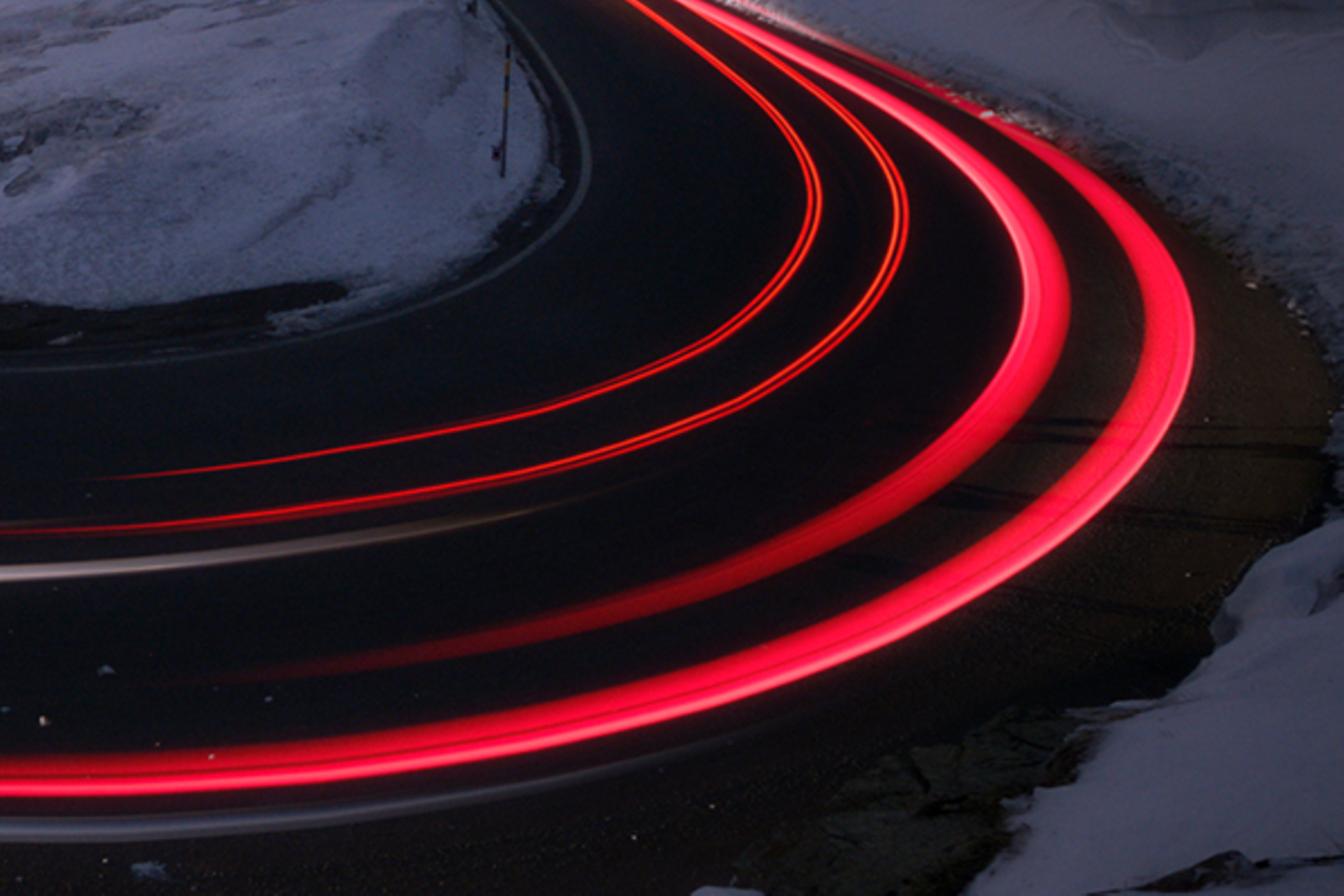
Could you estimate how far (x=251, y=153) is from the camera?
14.5 m

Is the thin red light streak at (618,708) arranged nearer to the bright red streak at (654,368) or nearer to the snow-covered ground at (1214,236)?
the snow-covered ground at (1214,236)

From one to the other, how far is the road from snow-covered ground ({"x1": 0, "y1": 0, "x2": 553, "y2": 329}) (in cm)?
188

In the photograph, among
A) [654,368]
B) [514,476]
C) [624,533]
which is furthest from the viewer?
[654,368]

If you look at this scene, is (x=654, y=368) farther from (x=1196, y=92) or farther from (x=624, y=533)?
(x=1196, y=92)

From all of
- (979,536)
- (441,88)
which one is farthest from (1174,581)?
(441,88)

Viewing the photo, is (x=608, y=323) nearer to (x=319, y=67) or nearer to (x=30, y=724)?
(x=30, y=724)

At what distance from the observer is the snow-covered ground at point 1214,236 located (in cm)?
434

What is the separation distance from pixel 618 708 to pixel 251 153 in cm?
1160

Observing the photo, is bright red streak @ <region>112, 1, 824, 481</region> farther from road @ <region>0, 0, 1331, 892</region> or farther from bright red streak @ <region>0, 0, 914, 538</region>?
bright red streak @ <region>0, 0, 914, 538</region>

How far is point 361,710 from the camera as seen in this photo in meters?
6.19

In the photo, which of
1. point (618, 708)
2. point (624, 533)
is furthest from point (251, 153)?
point (618, 708)

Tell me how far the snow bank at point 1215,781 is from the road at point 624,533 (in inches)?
33.6

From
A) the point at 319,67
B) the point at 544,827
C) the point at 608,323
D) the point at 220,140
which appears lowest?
the point at 544,827

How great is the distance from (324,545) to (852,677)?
161 inches
